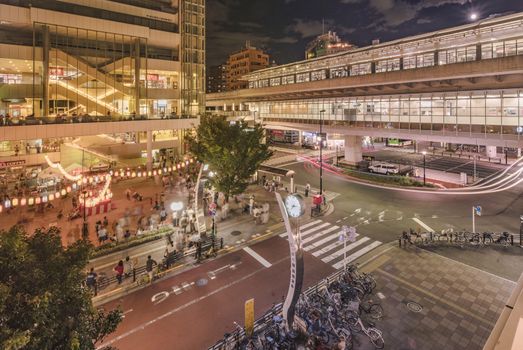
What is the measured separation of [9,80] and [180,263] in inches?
1814

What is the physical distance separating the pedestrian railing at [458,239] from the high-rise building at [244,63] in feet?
395

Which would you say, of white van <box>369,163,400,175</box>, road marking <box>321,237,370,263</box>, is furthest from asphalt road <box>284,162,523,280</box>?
white van <box>369,163,400,175</box>

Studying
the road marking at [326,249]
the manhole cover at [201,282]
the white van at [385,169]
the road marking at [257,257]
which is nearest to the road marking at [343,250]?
the road marking at [326,249]

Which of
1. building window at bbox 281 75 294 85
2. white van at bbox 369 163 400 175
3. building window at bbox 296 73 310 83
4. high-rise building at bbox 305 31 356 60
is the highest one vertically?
high-rise building at bbox 305 31 356 60

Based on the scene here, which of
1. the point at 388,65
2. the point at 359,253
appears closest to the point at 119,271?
the point at 359,253

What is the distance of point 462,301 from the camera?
603 inches

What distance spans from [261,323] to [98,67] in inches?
1838

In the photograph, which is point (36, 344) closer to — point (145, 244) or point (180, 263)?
point (180, 263)

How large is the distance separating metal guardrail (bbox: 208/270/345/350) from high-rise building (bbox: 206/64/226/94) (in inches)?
6673

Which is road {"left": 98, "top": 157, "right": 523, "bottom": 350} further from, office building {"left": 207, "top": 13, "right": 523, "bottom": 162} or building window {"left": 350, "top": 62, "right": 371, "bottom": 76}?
building window {"left": 350, "top": 62, "right": 371, "bottom": 76}

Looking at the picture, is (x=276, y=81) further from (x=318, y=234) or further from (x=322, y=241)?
(x=322, y=241)

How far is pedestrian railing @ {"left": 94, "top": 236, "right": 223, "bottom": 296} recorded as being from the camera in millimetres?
17547

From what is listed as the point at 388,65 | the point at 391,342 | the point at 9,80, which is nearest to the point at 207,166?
the point at 391,342

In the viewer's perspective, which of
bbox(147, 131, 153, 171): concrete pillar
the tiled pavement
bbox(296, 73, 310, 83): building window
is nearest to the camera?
the tiled pavement
